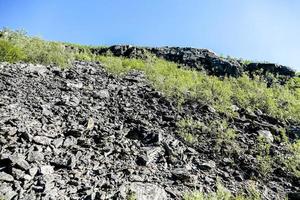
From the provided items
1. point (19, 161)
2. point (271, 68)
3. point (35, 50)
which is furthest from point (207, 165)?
point (271, 68)

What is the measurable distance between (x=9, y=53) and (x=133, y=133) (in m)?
Result: 7.19

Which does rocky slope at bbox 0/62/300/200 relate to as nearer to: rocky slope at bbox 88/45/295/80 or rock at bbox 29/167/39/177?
rock at bbox 29/167/39/177

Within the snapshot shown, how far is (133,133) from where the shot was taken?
40.9 ft

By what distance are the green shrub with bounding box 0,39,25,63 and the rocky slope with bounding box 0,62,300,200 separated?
819 mm

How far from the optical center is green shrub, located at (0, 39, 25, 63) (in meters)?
16.7

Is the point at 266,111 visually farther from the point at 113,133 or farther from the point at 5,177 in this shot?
the point at 5,177

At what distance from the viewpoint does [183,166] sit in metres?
11.1

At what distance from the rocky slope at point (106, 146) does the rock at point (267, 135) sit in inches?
2.0

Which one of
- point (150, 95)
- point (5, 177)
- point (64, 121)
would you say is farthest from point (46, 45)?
point (5, 177)

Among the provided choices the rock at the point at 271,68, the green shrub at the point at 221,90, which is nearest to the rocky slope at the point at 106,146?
the green shrub at the point at 221,90

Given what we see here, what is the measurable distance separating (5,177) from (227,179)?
5.26m

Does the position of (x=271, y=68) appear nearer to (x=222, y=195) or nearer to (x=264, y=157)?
(x=264, y=157)

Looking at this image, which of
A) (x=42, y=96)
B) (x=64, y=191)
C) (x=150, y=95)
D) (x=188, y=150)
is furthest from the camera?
(x=150, y=95)

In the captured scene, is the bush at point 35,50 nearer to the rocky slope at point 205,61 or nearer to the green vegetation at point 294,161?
the rocky slope at point 205,61
